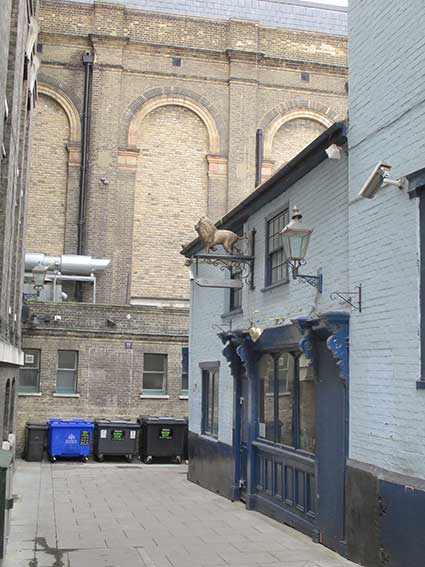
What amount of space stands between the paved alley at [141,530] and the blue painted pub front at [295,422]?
1.28ft

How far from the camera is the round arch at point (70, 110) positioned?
2598cm

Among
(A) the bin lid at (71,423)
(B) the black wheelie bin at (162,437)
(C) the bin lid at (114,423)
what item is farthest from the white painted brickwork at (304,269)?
(A) the bin lid at (71,423)

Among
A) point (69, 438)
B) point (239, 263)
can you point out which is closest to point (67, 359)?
point (69, 438)

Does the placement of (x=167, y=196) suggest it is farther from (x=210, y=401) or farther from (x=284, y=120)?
(x=210, y=401)

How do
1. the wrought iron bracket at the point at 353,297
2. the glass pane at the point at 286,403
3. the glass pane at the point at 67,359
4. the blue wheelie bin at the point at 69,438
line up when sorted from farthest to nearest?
1. the glass pane at the point at 67,359
2. the blue wheelie bin at the point at 69,438
3. the glass pane at the point at 286,403
4. the wrought iron bracket at the point at 353,297

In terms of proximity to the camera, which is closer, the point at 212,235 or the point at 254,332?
the point at 254,332

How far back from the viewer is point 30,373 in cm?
2181

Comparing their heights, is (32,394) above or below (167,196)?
below

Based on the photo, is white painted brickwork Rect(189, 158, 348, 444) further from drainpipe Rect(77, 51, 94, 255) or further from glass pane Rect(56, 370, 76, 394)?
drainpipe Rect(77, 51, 94, 255)

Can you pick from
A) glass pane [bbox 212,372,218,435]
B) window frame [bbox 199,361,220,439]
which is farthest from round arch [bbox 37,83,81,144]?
glass pane [bbox 212,372,218,435]

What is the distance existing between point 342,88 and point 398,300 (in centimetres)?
2197

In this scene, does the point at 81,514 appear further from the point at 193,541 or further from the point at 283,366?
the point at 283,366

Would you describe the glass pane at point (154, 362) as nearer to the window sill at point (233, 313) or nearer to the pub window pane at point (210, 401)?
the pub window pane at point (210, 401)

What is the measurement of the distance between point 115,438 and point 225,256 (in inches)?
373
